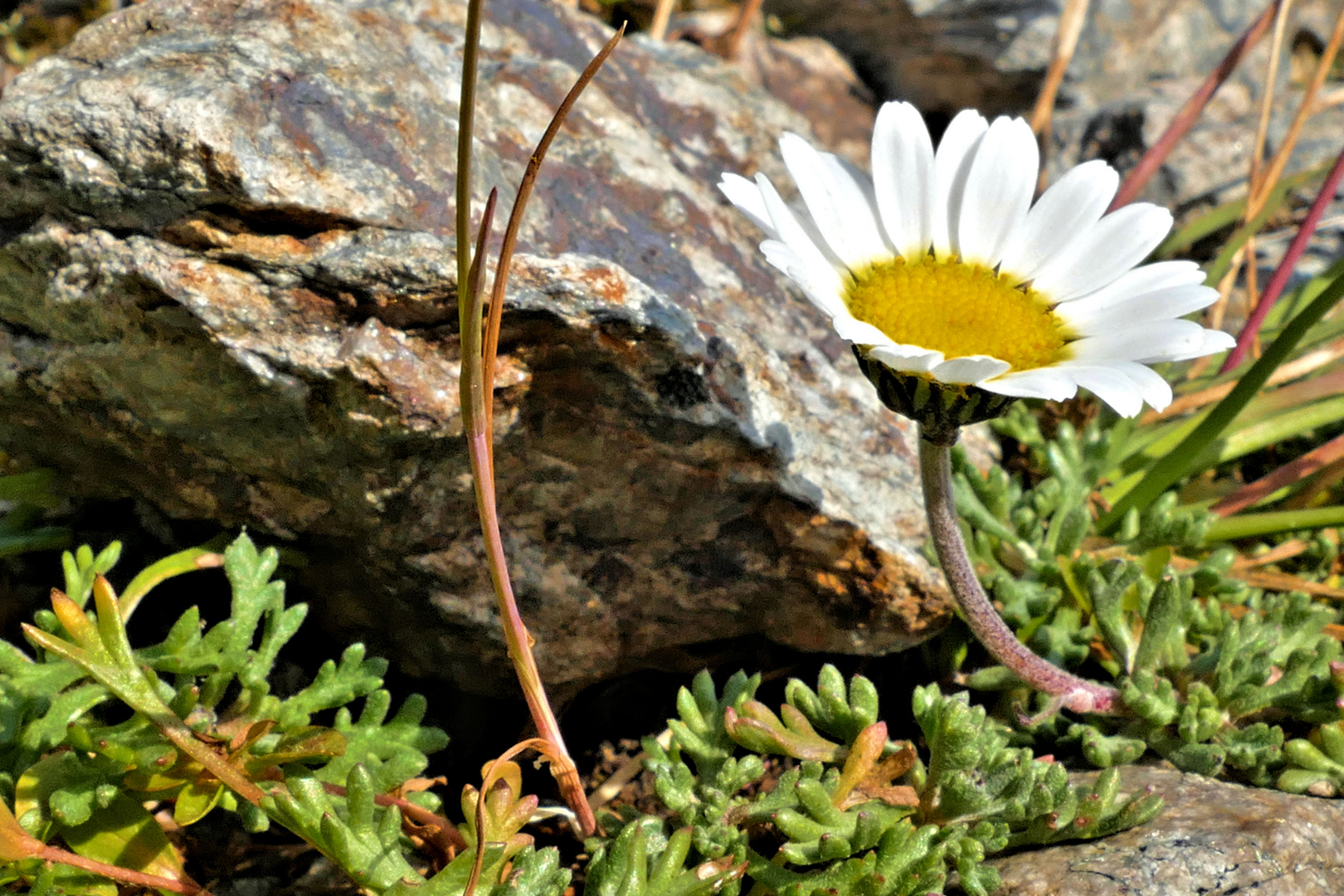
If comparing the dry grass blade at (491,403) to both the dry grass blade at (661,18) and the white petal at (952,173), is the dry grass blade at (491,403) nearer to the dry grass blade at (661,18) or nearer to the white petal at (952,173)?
the white petal at (952,173)

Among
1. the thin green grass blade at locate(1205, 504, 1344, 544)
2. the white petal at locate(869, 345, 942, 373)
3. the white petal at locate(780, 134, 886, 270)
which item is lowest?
the thin green grass blade at locate(1205, 504, 1344, 544)

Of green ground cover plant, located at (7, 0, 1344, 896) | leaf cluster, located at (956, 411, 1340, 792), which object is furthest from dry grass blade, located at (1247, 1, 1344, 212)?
green ground cover plant, located at (7, 0, 1344, 896)

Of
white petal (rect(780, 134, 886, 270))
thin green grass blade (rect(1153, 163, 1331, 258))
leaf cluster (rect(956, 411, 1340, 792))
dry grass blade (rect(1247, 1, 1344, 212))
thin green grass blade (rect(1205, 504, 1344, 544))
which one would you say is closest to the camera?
white petal (rect(780, 134, 886, 270))

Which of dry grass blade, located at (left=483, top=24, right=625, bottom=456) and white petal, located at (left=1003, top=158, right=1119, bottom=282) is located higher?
white petal, located at (left=1003, top=158, right=1119, bottom=282)

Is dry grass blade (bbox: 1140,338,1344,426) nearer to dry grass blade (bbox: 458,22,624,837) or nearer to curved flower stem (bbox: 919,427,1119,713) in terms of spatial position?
curved flower stem (bbox: 919,427,1119,713)

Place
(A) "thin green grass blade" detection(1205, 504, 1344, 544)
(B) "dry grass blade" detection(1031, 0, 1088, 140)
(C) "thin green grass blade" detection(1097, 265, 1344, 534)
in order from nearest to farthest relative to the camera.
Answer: (C) "thin green grass blade" detection(1097, 265, 1344, 534) < (A) "thin green grass blade" detection(1205, 504, 1344, 544) < (B) "dry grass blade" detection(1031, 0, 1088, 140)
